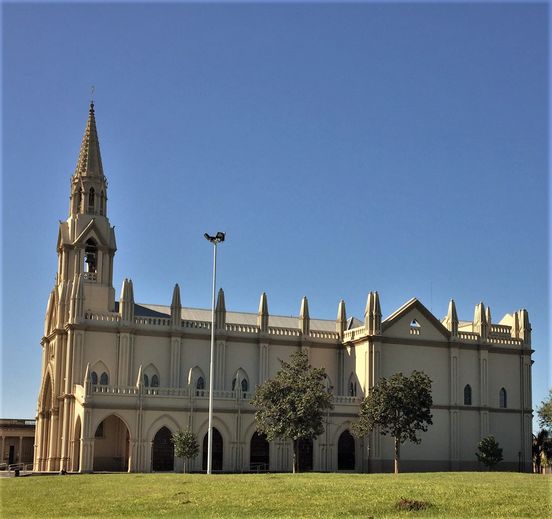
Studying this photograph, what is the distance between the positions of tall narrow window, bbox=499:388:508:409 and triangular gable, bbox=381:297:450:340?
7690 millimetres

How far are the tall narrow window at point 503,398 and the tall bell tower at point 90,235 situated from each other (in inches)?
1398

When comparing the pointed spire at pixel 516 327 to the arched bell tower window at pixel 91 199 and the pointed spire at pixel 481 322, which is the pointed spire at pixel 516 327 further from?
the arched bell tower window at pixel 91 199

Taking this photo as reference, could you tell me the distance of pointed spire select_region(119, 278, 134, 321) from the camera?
81812 mm

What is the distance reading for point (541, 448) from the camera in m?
98.6

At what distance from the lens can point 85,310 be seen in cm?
8181

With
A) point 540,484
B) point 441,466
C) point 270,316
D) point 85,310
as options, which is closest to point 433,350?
point 441,466

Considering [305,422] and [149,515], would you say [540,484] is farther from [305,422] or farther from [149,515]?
[305,422]

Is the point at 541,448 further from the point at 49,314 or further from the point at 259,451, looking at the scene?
the point at 49,314

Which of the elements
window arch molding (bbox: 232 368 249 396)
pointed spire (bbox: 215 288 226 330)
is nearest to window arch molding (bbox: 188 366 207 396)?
window arch molding (bbox: 232 368 249 396)

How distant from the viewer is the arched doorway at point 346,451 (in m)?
83.1

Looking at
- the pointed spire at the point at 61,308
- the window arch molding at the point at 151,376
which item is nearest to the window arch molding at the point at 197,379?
the window arch molding at the point at 151,376

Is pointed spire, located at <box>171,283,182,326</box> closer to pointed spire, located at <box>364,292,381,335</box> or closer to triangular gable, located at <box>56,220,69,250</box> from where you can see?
triangular gable, located at <box>56,220,69,250</box>

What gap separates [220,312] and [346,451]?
51.6 feet

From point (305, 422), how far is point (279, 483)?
85.4ft
